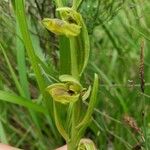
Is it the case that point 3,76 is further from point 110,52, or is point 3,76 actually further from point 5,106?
point 110,52

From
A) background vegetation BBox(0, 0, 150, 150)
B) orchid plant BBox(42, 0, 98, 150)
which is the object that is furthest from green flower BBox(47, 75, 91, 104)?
background vegetation BBox(0, 0, 150, 150)

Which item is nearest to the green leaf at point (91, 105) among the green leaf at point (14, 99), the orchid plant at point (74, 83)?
the orchid plant at point (74, 83)

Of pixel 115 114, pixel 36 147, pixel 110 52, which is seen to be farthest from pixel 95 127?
pixel 110 52

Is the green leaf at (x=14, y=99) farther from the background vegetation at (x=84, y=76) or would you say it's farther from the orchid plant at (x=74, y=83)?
the orchid plant at (x=74, y=83)

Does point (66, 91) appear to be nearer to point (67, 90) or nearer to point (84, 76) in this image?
point (67, 90)

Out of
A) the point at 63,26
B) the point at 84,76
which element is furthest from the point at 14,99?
the point at 63,26
